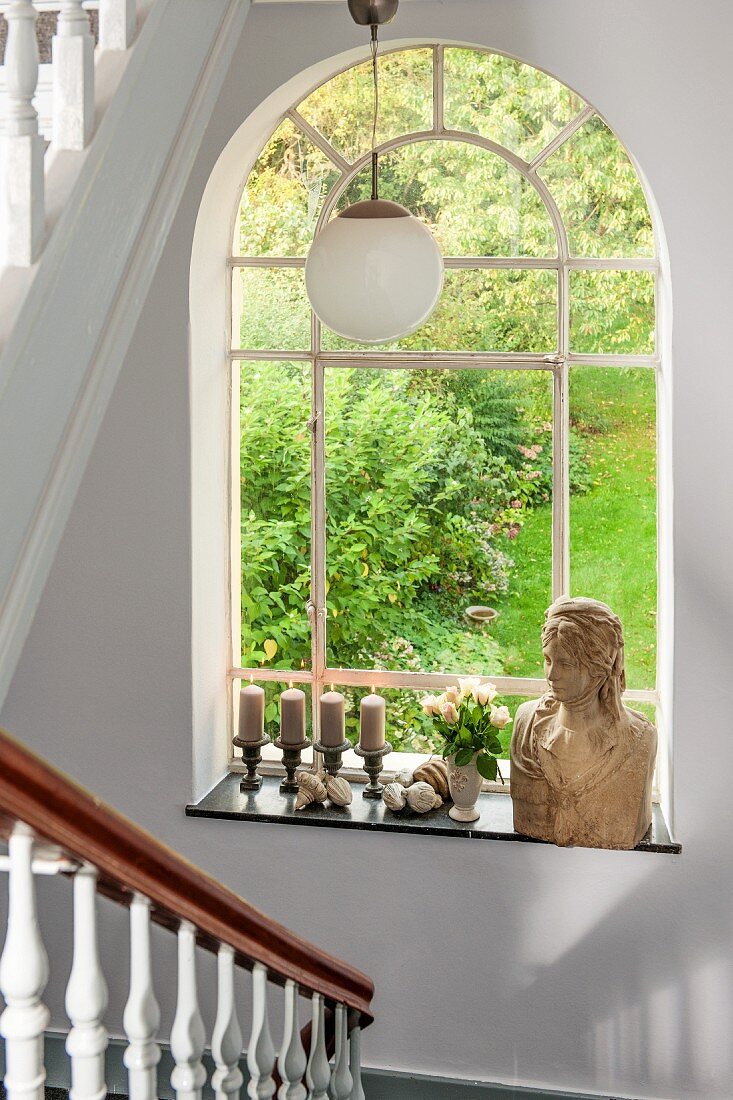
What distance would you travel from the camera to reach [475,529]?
3506 mm

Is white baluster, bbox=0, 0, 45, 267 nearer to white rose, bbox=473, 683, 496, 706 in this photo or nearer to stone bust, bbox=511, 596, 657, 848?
stone bust, bbox=511, 596, 657, 848

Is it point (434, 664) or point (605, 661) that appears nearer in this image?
point (605, 661)

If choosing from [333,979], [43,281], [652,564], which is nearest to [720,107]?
[652,564]

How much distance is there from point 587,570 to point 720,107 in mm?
1348

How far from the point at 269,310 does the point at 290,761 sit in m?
1.43

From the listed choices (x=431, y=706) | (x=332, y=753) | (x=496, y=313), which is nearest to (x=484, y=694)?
(x=431, y=706)

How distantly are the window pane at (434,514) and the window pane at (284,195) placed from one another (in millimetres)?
442

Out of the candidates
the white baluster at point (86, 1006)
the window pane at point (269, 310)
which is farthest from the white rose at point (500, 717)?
the white baluster at point (86, 1006)

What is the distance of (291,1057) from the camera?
5.31 feet

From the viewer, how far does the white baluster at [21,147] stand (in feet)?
4.60

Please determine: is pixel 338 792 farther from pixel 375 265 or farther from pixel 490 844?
pixel 375 265

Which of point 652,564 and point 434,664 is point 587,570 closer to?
point 652,564

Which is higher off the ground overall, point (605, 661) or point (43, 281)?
point (43, 281)

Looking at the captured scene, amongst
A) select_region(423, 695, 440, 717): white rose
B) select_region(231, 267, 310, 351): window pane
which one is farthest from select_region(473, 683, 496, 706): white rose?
select_region(231, 267, 310, 351): window pane
